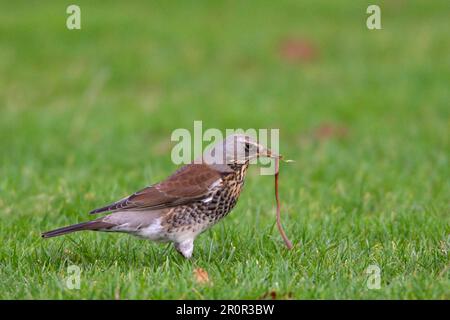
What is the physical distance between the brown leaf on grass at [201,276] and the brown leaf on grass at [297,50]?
10600 millimetres

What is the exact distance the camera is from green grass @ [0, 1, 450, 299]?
581 centimetres

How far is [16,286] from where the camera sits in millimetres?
5551

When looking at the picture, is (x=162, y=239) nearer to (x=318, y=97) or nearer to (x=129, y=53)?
(x=318, y=97)

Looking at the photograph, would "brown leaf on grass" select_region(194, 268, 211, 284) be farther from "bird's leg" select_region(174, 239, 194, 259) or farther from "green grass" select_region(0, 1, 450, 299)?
"bird's leg" select_region(174, 239, 194, 259)

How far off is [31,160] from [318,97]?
17.6 feet

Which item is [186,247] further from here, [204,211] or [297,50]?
[297,50]

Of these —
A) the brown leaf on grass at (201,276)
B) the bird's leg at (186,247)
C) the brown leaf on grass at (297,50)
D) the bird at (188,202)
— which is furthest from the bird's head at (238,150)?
the brown leaf on grass at (297,50)

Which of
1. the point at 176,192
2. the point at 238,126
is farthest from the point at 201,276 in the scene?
the point at 238,126

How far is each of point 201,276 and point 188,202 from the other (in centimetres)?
87

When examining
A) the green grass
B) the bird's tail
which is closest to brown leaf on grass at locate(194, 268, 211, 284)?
the green grass

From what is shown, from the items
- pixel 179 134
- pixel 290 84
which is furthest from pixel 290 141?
pixel 290 84

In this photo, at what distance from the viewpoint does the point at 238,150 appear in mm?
6320

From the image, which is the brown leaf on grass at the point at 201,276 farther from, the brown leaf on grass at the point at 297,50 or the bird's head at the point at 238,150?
the brown leaf on grass at the point at 297,50
